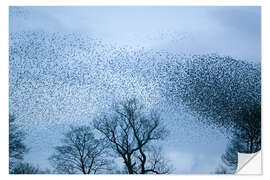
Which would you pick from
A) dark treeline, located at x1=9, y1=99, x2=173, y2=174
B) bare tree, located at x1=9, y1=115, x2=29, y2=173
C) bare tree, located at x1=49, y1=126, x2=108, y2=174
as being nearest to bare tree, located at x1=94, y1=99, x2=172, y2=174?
dark treeline, located at x1=9, y1=99, x2=173, y2=174

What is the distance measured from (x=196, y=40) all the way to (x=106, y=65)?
3.57ft

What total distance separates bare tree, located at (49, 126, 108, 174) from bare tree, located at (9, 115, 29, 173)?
0.41m

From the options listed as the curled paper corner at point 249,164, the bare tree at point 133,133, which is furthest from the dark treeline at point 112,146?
the curled paper corner at point 249,164

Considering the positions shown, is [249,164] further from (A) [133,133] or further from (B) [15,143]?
(B) [15,143]

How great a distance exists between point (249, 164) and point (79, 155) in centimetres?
197

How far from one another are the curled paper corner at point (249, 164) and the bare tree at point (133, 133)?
0.93 m

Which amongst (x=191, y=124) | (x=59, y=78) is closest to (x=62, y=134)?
(x=59, y=78)

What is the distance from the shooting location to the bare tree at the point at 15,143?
4.48 meters

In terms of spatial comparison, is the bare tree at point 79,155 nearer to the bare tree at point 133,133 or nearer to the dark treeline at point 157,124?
the dark treeline at point 157,124

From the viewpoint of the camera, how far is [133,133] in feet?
14.9

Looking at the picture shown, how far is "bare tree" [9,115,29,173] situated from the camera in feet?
14.7

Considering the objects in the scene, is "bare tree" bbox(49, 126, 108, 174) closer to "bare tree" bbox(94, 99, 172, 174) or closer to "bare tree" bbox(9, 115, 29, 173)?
"bare tree" bbox(94, 99, 172, 174)

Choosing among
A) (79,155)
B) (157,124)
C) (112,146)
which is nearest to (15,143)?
(79,155)

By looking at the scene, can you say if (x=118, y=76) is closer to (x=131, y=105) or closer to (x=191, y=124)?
(x=131, y=105)
